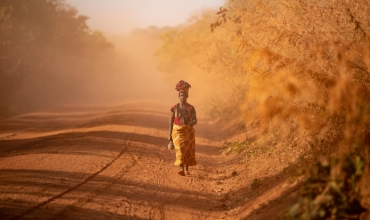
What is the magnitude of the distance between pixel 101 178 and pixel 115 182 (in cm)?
44

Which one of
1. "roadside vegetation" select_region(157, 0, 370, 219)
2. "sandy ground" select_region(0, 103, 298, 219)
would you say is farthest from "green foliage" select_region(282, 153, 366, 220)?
"sandy ground" select_region(0, 103, 298, 219)

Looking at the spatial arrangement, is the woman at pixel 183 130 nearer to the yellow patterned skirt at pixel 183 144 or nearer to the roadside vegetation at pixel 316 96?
the yellow patterned skirt at pixel 183 144

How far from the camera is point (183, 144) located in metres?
10.2

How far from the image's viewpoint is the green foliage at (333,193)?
5113 millimetres

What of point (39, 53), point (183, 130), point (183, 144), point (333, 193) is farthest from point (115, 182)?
point (39, 53)

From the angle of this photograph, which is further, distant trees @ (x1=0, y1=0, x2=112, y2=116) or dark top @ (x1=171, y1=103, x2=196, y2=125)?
distant trees @ (x1=0, y1=0, x2=112, y2=116)

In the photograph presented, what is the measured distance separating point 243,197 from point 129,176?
2.70m

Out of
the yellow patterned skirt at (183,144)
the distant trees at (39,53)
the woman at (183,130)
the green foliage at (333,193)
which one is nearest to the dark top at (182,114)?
the woman at (183,130)

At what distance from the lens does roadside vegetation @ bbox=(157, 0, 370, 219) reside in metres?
5.43

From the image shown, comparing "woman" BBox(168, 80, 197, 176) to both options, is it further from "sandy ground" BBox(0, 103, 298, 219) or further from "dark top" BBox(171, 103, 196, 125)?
"sandy ground" BBox(0, 103, 298, 219)

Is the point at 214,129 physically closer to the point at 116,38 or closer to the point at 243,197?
the point at 243,197

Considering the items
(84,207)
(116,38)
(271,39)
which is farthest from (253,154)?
(116,38)

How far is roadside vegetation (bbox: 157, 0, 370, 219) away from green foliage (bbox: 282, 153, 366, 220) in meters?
0.01

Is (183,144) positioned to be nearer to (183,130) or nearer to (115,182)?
(183,130)
